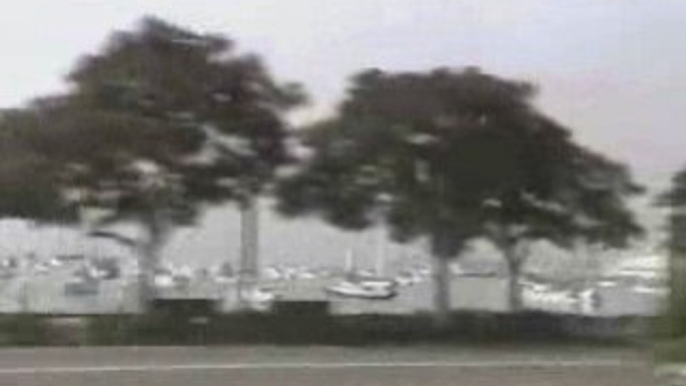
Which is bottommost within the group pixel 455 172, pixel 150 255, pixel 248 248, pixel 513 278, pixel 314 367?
pixel 314 367

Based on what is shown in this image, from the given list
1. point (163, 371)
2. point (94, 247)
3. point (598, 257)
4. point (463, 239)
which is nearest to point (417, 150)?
point (463, 239)

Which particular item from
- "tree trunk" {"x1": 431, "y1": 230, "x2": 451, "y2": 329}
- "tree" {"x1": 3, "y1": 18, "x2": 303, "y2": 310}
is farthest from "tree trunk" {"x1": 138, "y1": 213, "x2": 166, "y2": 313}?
"tree trunk" {"x1": 431, "y1": 230, "x2": 451, "y2": 329}

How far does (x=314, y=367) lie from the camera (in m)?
20.7

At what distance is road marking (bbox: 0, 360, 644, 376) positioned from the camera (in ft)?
62.9

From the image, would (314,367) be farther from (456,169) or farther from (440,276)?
(440,276)

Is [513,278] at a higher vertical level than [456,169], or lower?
lower

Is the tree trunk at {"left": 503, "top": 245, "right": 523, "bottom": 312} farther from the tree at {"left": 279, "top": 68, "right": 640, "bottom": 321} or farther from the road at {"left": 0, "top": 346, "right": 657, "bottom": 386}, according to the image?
the road at {"left": 0, "top": 346, "right": 657, "bottom": 386}

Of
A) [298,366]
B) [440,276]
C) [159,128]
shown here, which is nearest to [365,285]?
[440,276]

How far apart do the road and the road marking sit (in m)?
0.01

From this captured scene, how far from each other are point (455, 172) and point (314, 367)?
9981mm

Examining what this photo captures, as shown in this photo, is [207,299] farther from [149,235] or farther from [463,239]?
[463,239]

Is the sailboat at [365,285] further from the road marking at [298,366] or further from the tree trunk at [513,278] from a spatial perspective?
the road marking at [298,366]

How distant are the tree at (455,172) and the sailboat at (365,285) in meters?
0.81

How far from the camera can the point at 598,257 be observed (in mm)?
31016
